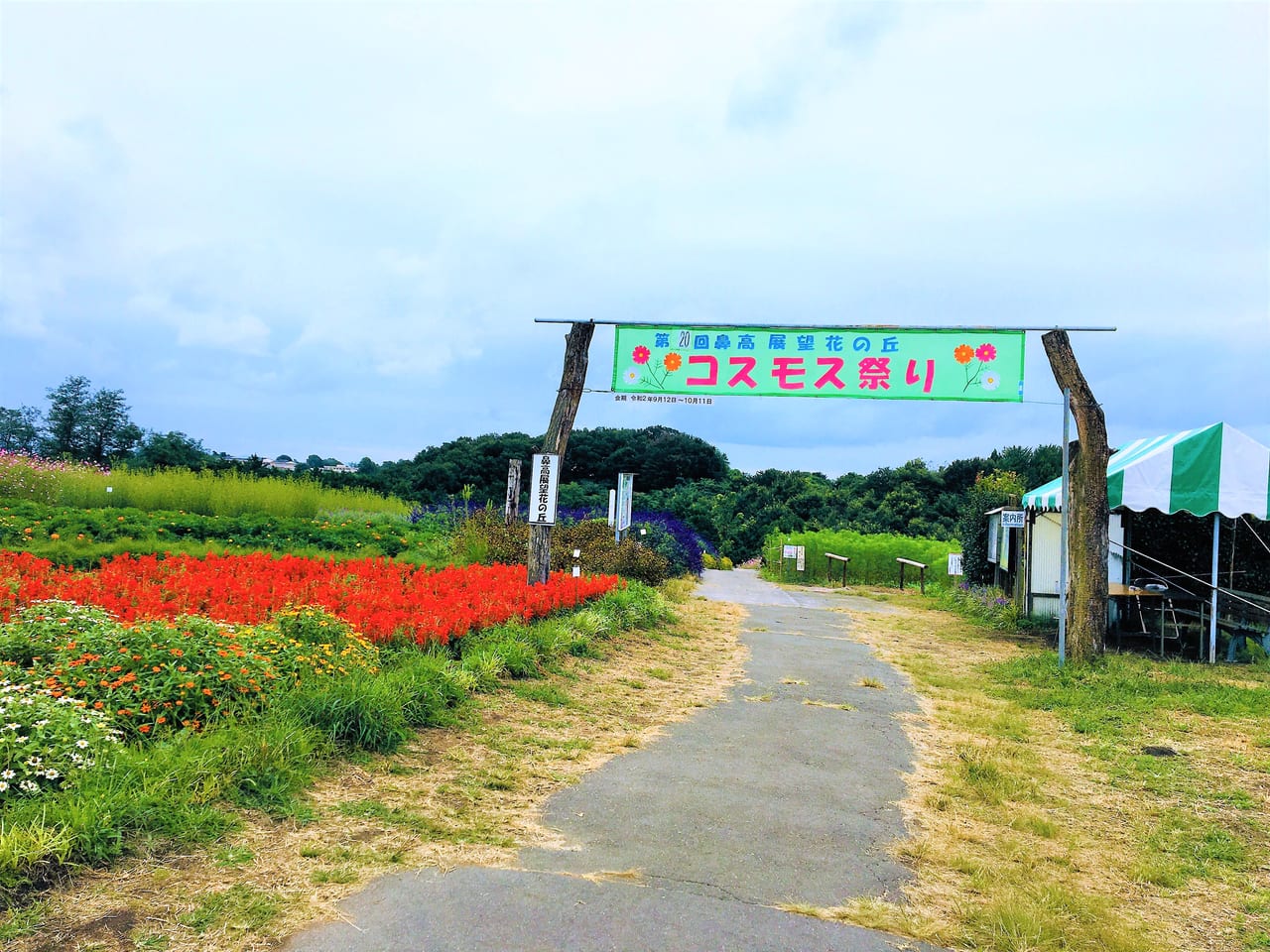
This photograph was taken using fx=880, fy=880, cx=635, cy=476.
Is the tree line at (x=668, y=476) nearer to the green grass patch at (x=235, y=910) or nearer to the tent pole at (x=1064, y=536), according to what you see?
the tent pole at (x=1064, y=536)

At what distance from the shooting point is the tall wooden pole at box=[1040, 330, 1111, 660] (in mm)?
9438

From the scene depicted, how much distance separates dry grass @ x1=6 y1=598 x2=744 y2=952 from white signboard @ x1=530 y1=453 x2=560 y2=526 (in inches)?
114

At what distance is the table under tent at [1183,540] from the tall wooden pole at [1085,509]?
68cm

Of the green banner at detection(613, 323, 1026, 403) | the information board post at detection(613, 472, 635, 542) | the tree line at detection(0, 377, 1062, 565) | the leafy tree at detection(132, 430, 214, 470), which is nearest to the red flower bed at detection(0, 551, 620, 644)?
the green banner at detection(613, 323, 1026, 403)

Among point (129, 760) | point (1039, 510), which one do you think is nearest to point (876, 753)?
point (129, 760)

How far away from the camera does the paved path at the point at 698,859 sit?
2.98m

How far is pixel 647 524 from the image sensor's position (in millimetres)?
19656

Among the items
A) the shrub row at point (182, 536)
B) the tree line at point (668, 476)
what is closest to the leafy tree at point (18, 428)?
the tree line at point (668, 476)

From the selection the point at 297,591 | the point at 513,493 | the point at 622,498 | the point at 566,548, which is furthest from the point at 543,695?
the point at 513,493

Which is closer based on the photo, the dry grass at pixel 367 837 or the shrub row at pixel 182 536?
the dry grass at pixel 367 837

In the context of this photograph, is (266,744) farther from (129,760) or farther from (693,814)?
(693,814)

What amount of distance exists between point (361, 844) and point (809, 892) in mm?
1824

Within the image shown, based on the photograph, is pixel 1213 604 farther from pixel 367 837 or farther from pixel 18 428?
pixel 18 428

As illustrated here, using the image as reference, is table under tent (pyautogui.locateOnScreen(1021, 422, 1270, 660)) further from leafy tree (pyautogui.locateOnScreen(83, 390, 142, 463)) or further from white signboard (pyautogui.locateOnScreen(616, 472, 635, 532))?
leafy tree (pyautogui.locateOnScreen(83, 390, 142, 463))
